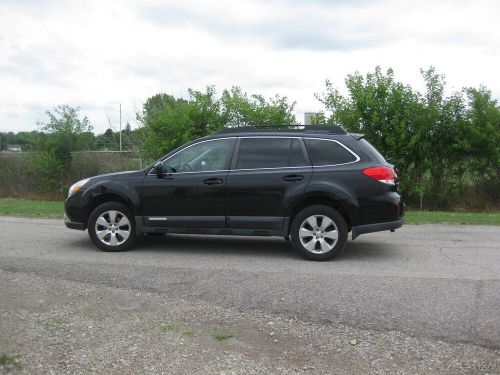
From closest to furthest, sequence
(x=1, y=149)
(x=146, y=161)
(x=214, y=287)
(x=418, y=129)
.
Result: (x=214, y=287)
(x=418, y=129)
(x=146, y=161)
(x=1, y=149)

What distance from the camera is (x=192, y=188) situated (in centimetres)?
810

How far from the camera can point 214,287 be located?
622 centimetres

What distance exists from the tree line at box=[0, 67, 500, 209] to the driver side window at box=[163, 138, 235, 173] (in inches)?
283

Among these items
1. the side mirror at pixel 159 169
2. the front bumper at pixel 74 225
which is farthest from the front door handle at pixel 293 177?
the front bumper at pixel 74 225

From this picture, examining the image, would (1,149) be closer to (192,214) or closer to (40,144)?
(40,144)

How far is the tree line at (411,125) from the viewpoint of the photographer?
14750 millimetres

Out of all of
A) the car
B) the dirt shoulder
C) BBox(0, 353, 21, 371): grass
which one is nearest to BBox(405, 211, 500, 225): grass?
the car

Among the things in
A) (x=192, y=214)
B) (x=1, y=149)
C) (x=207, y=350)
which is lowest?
(x=207, y=350)

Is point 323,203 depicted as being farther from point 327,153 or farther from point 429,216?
point 429,216

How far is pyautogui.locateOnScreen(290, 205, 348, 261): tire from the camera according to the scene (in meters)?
7.59

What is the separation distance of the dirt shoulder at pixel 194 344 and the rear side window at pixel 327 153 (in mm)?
3119

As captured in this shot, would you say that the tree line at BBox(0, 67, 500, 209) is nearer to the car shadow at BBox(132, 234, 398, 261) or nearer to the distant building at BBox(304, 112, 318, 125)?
the distant building at BBox(304, 112, 318, 125)

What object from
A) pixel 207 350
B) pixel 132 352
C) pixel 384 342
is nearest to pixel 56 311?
pixel 132 352

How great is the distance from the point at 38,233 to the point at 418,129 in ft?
31.9
